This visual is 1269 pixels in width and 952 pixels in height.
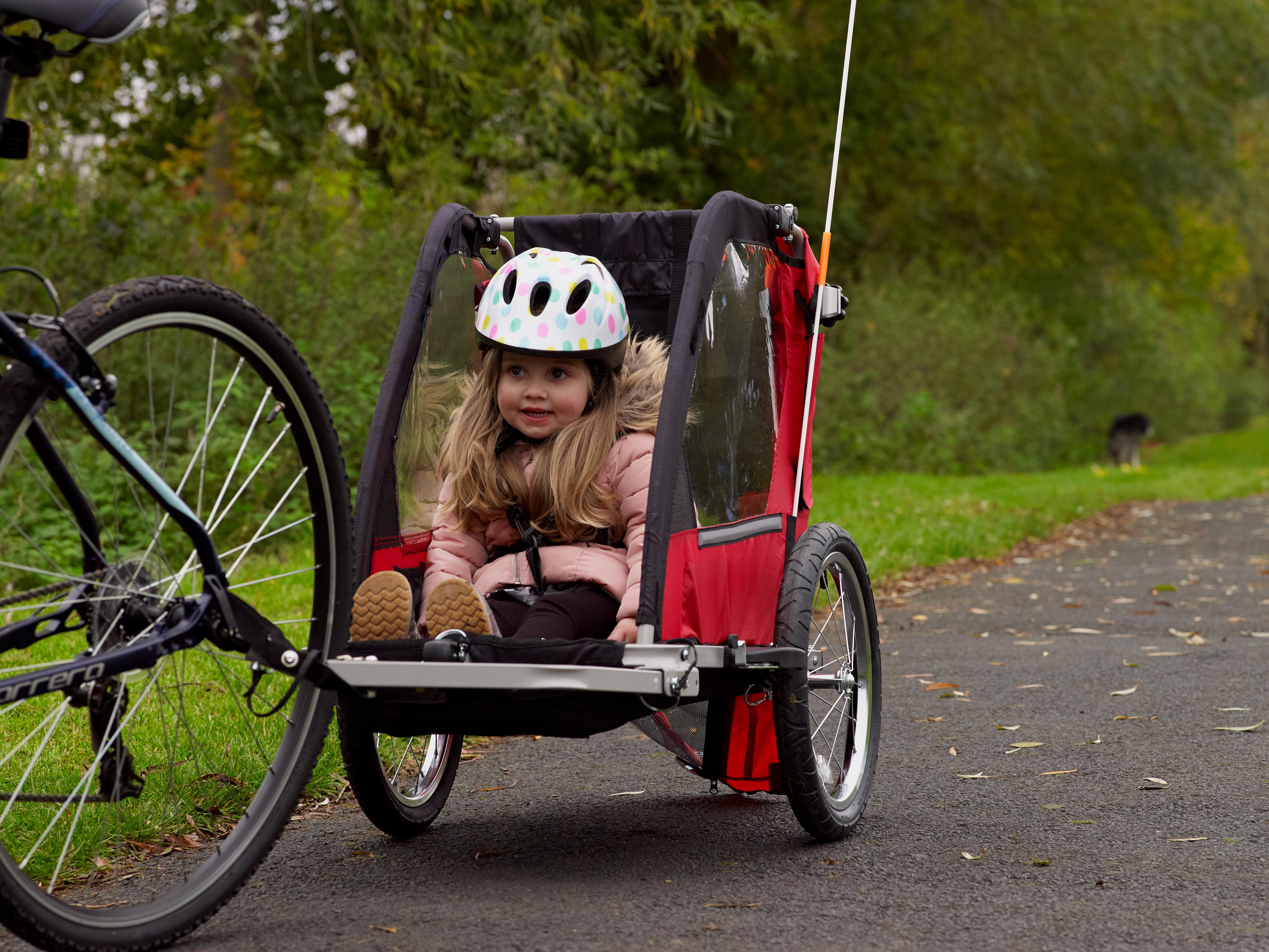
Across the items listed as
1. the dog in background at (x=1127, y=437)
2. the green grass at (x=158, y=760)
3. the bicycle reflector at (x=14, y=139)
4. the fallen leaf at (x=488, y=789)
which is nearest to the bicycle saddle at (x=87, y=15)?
the bicycle reflector at (x=14, y=139)

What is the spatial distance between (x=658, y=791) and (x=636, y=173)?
13990mm

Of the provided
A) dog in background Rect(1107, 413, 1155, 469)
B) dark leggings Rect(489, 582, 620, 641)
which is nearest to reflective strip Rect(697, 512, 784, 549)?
dark leggings Rect(489, 582, 620, 641)

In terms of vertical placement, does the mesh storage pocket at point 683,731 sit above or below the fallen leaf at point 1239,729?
above

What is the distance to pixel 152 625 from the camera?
260 centimetres

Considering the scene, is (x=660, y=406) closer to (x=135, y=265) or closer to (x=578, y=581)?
(x=578, y=581)

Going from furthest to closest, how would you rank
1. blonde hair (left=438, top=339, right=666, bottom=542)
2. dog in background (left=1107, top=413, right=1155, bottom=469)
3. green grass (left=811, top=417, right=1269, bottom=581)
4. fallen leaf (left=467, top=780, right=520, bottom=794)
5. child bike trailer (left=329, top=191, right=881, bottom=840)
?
dog in background (left=1107, top=413, right=1155, bottom=469)
green grass (left=811, top=417, right=1269, bottom=581)
fallen leaf (left=467, top=780, right=520, bottom=794)
blonde hair (left=438, top=339, right=666, bottom=542)
child bike trailer (left=329, top=191, right=881, bottom=840)

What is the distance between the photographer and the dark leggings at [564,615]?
3232 millimetres

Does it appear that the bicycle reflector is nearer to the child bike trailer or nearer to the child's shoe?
the child bike trailer

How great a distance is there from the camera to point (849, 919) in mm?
2877

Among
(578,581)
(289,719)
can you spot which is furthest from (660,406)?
(289,719)

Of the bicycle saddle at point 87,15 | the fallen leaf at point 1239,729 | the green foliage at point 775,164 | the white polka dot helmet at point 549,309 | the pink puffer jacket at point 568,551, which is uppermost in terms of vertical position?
the green foliage at point 775,164

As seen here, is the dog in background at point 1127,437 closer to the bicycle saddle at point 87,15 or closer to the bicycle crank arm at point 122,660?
the bicycle crank arm at point 122,660

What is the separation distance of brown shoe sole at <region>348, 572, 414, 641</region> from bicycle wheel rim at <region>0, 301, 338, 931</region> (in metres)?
0.10

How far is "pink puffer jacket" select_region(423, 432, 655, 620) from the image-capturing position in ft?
11.0
